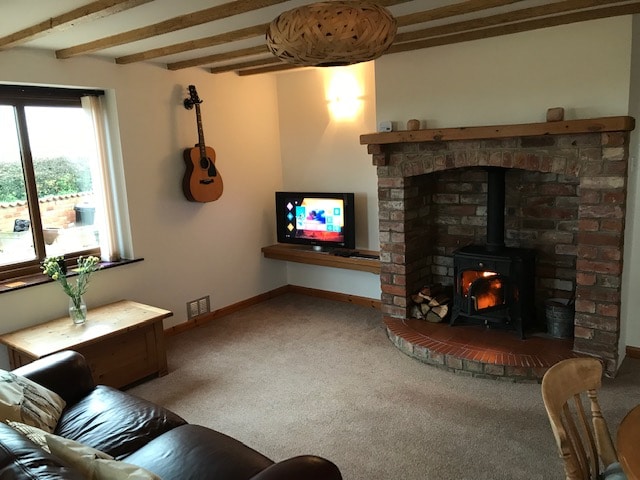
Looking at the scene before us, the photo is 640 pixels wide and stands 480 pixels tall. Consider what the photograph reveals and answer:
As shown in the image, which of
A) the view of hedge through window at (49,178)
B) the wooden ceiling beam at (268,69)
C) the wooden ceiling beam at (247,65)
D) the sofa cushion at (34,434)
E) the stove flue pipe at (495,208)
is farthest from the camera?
the wooden ceiling beam at (268,69)

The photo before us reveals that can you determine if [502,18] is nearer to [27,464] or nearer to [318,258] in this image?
[318,258]

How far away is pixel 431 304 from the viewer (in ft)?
13.7

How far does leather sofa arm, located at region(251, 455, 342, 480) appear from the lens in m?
1.61

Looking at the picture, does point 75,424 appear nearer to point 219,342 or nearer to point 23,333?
point 23,333

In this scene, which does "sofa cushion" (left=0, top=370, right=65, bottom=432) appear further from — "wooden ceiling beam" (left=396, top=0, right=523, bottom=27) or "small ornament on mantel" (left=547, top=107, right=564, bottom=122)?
"small ornament on mantel" (left=547, top=107, right=564, bottom=122)

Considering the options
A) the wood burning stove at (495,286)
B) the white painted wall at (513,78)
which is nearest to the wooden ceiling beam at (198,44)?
the white painted wall at (513,78)

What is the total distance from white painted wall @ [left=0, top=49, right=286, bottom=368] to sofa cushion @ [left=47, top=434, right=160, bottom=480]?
7.83 ft

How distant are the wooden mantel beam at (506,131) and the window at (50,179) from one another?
2.19 metres

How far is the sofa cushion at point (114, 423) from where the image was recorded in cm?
214

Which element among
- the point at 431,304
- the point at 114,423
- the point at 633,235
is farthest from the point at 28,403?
the point at 633,235

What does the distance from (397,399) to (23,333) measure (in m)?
2.54

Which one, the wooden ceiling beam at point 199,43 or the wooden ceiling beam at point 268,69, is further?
the wooden ceiling beam at point 268,69

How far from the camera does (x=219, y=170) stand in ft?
15.9

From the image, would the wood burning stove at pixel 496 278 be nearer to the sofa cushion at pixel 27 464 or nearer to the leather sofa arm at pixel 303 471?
the leather sofa arm at pixel 303 471
